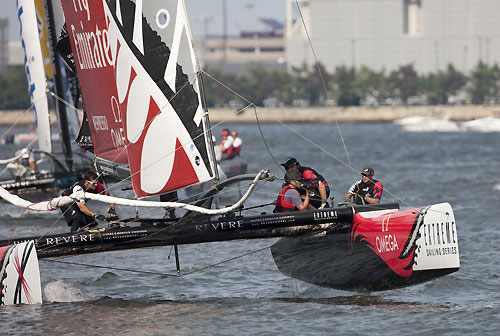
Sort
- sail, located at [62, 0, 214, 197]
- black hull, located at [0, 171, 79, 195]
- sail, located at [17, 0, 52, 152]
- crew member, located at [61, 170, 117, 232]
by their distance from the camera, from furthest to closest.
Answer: sail, located at [17, 0, 52, 152], black hull, located at [0, 171, 79, 195], crew member, located at [61, 170, 117, 232], sail, located at [62, 0, 214, 197]

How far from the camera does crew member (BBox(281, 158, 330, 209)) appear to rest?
11.3 metres

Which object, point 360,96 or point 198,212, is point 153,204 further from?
point 360,96

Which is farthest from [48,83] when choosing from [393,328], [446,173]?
[446,173]

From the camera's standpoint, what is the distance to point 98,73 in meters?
12.3

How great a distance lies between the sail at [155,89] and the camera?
1096cm

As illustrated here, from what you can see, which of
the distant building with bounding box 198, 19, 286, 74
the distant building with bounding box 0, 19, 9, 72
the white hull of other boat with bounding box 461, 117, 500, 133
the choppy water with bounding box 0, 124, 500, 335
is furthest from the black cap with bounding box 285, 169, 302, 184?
the distant building with bounding box 198, 19, 286, 74

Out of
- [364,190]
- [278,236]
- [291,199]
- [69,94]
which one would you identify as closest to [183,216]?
[278,236]

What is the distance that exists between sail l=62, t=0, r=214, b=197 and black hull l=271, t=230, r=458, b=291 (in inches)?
56.7

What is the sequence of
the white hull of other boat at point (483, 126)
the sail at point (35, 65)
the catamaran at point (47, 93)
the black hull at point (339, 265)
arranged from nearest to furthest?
the black hull at point (339, 265), the catamaran at point (47, 93), the sail at point (35, 65), the white hull of other boat at point (483, 126)

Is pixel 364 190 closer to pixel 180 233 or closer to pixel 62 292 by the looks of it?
pixel 180 233

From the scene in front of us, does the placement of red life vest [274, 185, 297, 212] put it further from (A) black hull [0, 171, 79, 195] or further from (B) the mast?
(B) the mast

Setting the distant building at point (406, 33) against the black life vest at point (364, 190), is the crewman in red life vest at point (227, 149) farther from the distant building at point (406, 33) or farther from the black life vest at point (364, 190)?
the distant building at point (406, 33)

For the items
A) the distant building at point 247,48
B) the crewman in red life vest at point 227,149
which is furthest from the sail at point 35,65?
the distant building at point 247,48

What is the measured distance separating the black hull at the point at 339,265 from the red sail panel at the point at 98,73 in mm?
2629
